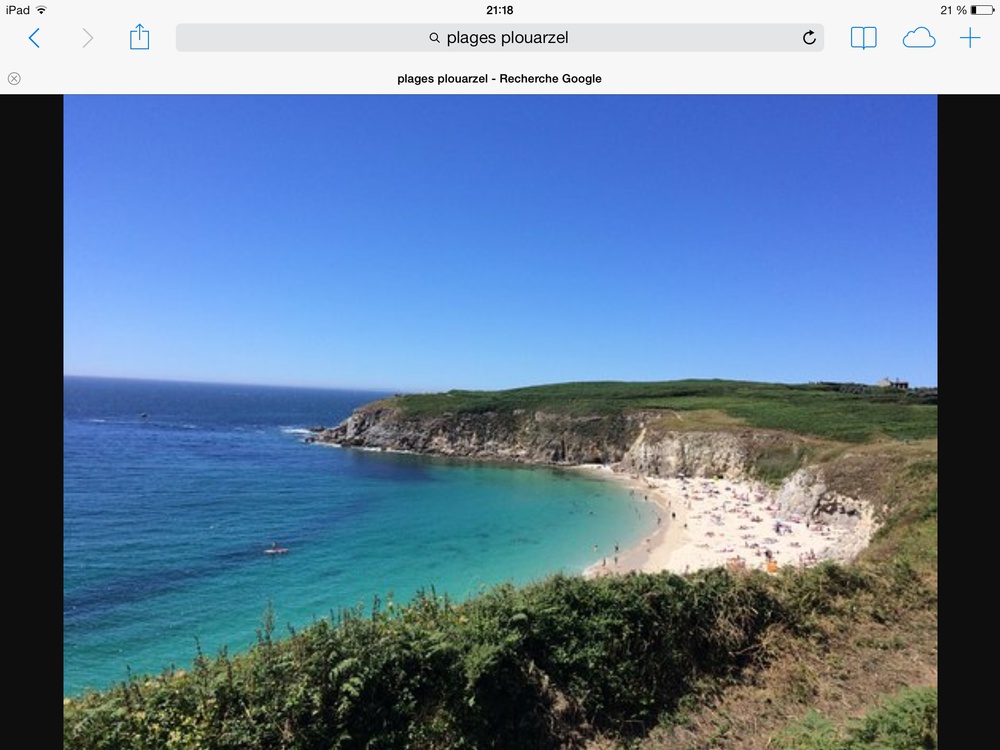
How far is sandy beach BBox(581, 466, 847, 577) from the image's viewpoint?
30.5 metres

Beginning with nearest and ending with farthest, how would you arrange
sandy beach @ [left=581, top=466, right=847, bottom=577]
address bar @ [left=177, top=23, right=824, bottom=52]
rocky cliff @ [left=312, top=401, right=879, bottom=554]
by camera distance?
address bar @ [left=177, top=23, right=824, bottom=52]
sandy beach @ [left=581, top=466, right=847, bottom=577]
rocky cliff @ [left=312, top=401, right=879, bottom=554]

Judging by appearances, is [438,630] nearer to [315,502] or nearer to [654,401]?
[315,502]

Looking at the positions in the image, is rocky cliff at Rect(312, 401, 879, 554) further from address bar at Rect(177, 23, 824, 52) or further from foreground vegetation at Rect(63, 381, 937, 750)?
address bar at Rect(177, 23, 824, 52)

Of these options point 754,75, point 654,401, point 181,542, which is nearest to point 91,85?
point 754,75

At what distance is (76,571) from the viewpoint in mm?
28438

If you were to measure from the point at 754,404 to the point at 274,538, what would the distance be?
71568 millimetres

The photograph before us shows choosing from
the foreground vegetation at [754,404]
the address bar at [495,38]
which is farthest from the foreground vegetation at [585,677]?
the foreground vegetation at [754,404]

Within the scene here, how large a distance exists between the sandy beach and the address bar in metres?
22.6

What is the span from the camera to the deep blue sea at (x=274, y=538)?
22.2 meters

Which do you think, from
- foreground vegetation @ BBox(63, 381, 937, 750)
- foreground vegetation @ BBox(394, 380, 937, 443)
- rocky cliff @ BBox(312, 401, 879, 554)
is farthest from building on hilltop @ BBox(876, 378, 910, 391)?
foreground vegetation @ BBox(63, 381, 937, 750)

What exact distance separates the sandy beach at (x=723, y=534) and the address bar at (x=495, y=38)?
22.6m

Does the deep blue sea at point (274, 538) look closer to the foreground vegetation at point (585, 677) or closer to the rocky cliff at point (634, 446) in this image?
the foreground vegetation at point (585, 677)

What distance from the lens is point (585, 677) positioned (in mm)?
6996

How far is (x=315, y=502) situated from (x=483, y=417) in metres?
41.4
